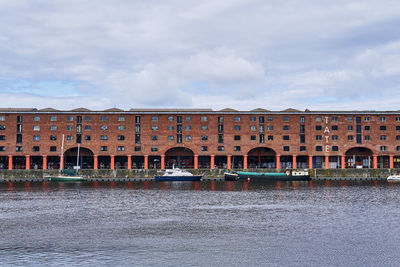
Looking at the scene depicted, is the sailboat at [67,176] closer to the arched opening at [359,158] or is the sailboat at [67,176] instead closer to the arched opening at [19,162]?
the arched opening at [19,162]

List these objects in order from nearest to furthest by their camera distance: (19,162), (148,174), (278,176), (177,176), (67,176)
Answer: (177,176)
(67,176)
(278,176)
(148,174)
(19,162)

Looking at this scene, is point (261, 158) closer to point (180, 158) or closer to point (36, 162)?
point (180, 158)

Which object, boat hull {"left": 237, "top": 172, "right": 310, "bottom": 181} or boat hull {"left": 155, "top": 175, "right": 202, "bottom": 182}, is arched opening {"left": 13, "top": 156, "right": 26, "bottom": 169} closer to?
boat hull {"left": 155, "top": 175, "right": 202, "bottom": 182}

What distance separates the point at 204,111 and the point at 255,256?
87.5m

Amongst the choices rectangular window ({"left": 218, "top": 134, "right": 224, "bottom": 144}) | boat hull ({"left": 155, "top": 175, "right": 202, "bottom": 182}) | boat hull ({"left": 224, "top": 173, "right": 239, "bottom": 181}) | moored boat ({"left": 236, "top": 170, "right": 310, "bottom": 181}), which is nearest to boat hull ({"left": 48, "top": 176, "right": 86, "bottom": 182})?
boat hull ({"left": 155, "top": 175, "right": 202, "bottom": 182})

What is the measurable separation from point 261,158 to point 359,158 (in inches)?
955

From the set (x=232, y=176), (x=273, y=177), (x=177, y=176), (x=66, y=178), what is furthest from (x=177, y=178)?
(x=66, y=178)

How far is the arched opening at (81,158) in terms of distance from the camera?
116062mm

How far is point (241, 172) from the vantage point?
353 ft

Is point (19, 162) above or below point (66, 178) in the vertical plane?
above

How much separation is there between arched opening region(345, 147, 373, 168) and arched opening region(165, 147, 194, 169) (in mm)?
38424

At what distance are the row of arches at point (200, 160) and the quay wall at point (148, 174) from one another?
5348 millimetres

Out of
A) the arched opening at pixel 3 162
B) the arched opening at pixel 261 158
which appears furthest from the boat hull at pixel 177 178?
the arched opening at pixel 3 162

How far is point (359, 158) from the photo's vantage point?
120125 mm
